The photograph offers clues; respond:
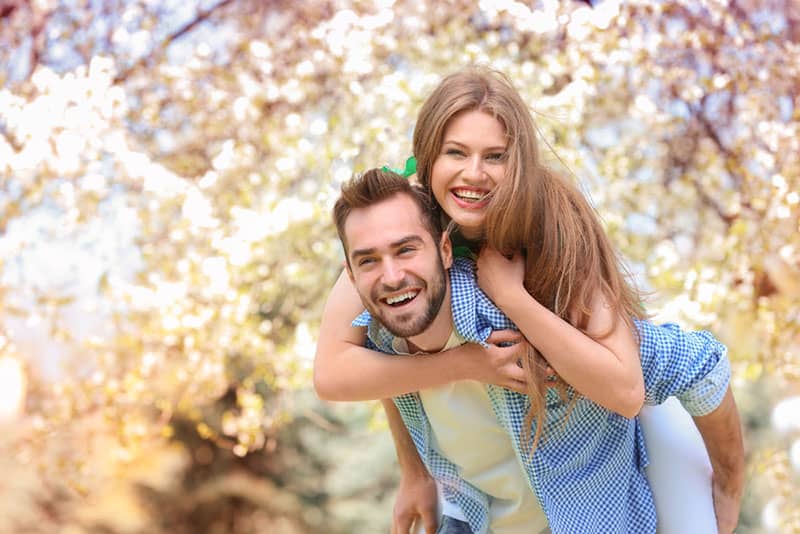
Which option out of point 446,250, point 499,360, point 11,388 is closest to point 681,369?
point 499,360

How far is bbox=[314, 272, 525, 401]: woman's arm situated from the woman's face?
9.2 inches

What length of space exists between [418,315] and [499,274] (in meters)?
0.16

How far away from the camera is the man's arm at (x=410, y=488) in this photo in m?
2.15

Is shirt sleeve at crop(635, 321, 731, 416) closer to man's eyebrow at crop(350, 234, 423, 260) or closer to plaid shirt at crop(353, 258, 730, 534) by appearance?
plaid shirt at crop(353, 258, 730, 534)

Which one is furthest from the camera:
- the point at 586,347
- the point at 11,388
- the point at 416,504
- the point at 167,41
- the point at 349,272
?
the point at 11,388

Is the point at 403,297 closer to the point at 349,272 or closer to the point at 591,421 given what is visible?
the point at 349,272

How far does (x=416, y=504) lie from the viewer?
84.7 inches

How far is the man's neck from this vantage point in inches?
71.4

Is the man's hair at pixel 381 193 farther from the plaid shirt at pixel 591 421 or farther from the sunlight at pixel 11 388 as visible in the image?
the sunlight at pixel 11 388

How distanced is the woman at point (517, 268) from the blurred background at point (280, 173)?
182 cm

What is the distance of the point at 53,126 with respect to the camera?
3980mm

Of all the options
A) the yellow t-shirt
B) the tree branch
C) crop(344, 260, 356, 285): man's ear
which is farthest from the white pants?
the tree branch

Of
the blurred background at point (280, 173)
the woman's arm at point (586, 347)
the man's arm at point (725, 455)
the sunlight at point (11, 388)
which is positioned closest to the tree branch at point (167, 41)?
the blurred background at point (280, 173)

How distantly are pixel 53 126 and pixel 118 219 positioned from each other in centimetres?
45
